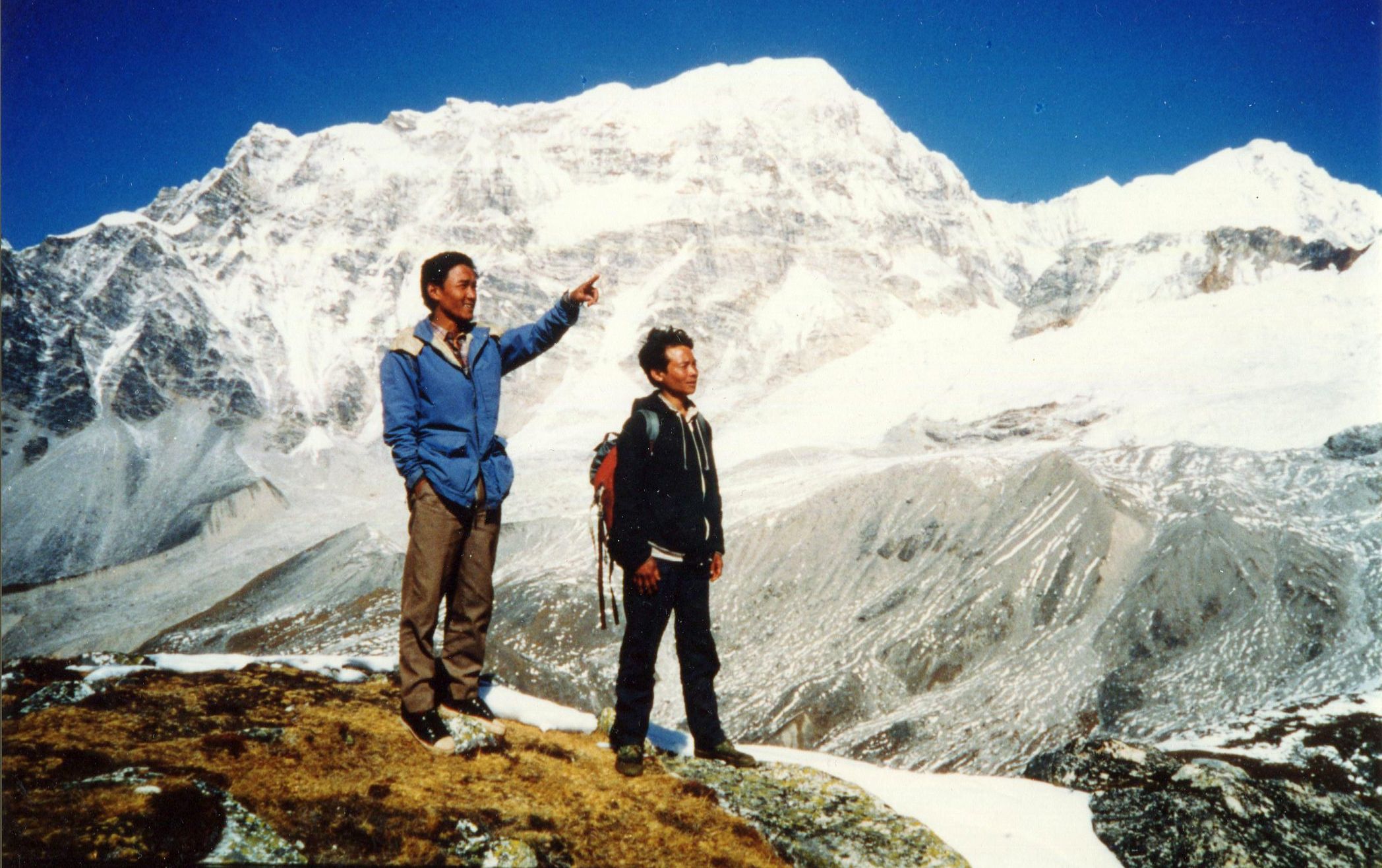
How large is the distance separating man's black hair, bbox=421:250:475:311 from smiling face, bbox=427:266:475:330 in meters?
0.01

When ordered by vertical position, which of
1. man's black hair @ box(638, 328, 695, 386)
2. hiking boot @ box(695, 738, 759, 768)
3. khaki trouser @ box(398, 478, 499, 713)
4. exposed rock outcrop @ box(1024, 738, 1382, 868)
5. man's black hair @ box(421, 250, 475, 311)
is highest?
man's black hair @ box(421, 250, 475, 311)

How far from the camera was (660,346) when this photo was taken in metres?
4.68

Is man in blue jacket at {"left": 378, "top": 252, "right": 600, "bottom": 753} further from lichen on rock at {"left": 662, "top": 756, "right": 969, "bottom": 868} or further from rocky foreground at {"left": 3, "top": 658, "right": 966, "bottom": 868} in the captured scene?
lichen on rock at {"left": 662, "top": 756, "right": 969, "bottom": 868}

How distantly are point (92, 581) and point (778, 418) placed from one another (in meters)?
59.8

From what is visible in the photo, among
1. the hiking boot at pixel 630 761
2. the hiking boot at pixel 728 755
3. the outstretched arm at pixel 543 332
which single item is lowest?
the hiking boot at pixel 728 755

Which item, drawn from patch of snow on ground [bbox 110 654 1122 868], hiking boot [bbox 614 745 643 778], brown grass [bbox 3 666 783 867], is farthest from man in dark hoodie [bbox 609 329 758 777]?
patch of snow on ground [bbox 110 654 1122 868]

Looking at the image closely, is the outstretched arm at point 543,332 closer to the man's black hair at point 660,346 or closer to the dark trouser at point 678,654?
the man's black hair at point 660,346

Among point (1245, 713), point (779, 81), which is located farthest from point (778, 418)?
point (779, 81)

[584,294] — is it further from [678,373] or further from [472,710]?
[472,710]

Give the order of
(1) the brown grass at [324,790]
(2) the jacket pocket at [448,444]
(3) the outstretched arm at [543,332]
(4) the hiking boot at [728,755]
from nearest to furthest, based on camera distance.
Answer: (1) the brown grass at [324,790], (2) the jacket pocket at [448,444], (4) the hiking boot at [728,755], (3) the outstretched arm at [543,332]

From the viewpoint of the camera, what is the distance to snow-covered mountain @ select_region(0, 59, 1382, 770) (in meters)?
31.4

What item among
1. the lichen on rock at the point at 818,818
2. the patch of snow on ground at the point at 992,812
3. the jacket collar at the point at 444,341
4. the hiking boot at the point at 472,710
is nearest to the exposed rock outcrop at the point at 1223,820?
the patch of snow on ground at the point at 992,812

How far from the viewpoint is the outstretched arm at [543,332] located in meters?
4.79

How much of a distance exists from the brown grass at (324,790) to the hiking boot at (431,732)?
5 centimetres
